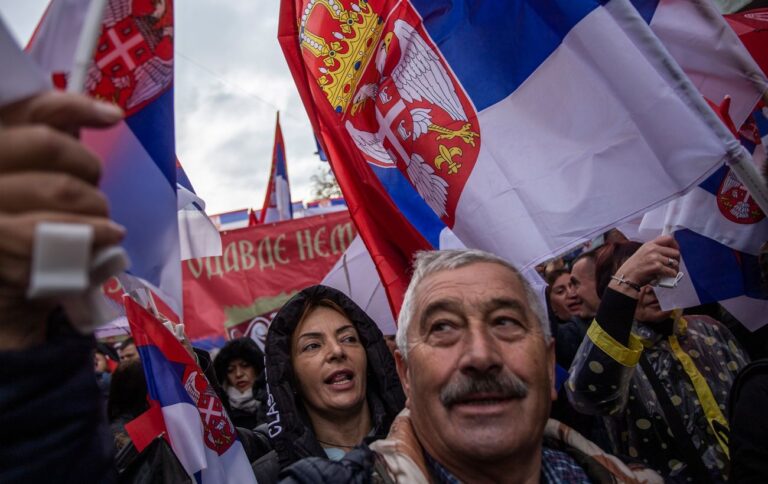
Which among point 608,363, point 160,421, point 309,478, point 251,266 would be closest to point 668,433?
point 608,363

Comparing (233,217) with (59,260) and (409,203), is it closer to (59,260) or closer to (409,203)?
(409,203)

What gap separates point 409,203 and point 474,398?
1.44 m

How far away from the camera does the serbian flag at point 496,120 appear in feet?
5.98

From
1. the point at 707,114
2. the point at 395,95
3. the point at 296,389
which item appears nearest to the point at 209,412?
the point at 296,389

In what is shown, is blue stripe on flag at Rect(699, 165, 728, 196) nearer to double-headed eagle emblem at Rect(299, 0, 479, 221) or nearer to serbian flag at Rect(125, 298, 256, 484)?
double-headed eagle emblem at Rect(299, 0, 479, 221)

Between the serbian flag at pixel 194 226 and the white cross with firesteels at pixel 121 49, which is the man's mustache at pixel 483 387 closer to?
the white cross with firesteels at pixel 121 49

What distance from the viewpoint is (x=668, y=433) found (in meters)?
2.11

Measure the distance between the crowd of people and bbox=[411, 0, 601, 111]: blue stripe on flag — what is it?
766mm

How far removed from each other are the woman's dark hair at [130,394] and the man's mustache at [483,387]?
6.40 ft

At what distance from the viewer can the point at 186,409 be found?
6.97 feet

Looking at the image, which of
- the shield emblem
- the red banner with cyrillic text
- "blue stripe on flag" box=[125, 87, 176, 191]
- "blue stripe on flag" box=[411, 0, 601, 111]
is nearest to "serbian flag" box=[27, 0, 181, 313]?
"blue stripe on flag" box=[125, 87, 176, 191]

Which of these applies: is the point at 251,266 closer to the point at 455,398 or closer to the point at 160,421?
the point at 160,421

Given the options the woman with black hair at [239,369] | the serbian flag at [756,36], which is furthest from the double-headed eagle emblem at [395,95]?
the woman with black hair at [239,369]

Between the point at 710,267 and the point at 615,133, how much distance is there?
0.82m
